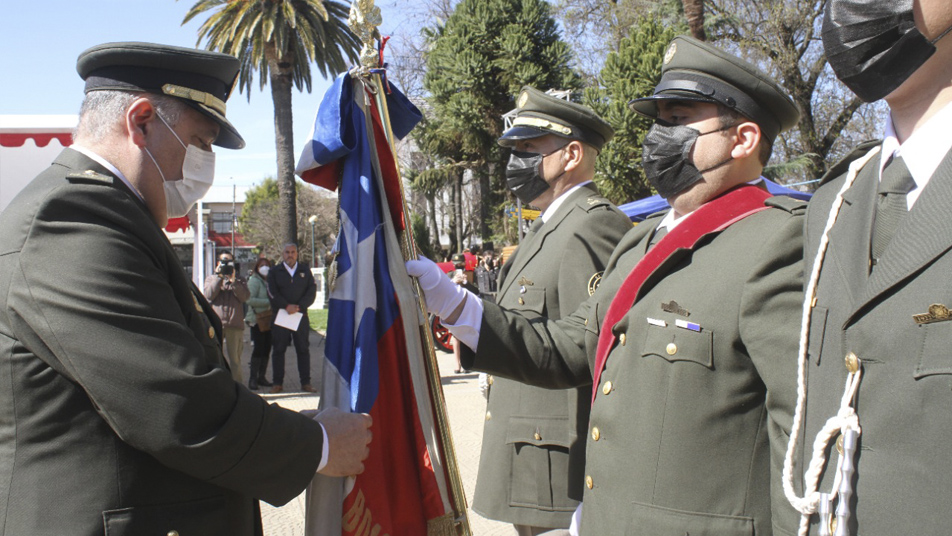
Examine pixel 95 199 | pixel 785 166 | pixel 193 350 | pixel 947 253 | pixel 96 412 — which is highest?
pixel 785 166

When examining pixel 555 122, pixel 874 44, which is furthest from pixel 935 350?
pixel 555 122

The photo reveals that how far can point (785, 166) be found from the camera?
58.9 ft

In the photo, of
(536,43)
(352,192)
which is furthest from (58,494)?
(536,43)

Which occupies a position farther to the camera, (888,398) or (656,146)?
(656,146)

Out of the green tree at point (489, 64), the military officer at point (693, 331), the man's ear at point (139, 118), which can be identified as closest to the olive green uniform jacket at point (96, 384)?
the man's ear at point (139, 118)

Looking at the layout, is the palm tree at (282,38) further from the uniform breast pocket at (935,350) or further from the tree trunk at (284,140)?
the uniform breast pocket at (935,350)

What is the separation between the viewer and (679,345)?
216cm

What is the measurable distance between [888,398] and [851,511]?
249 mm

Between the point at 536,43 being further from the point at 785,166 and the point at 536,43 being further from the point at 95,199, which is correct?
the point at 95,199

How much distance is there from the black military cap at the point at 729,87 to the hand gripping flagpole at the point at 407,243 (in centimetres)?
99

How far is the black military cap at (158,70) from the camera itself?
2.11 meters

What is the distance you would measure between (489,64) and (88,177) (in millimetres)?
21913

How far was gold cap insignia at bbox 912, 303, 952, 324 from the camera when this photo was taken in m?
1.29

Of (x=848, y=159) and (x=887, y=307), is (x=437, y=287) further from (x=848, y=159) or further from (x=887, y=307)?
(x=887, y=307)
